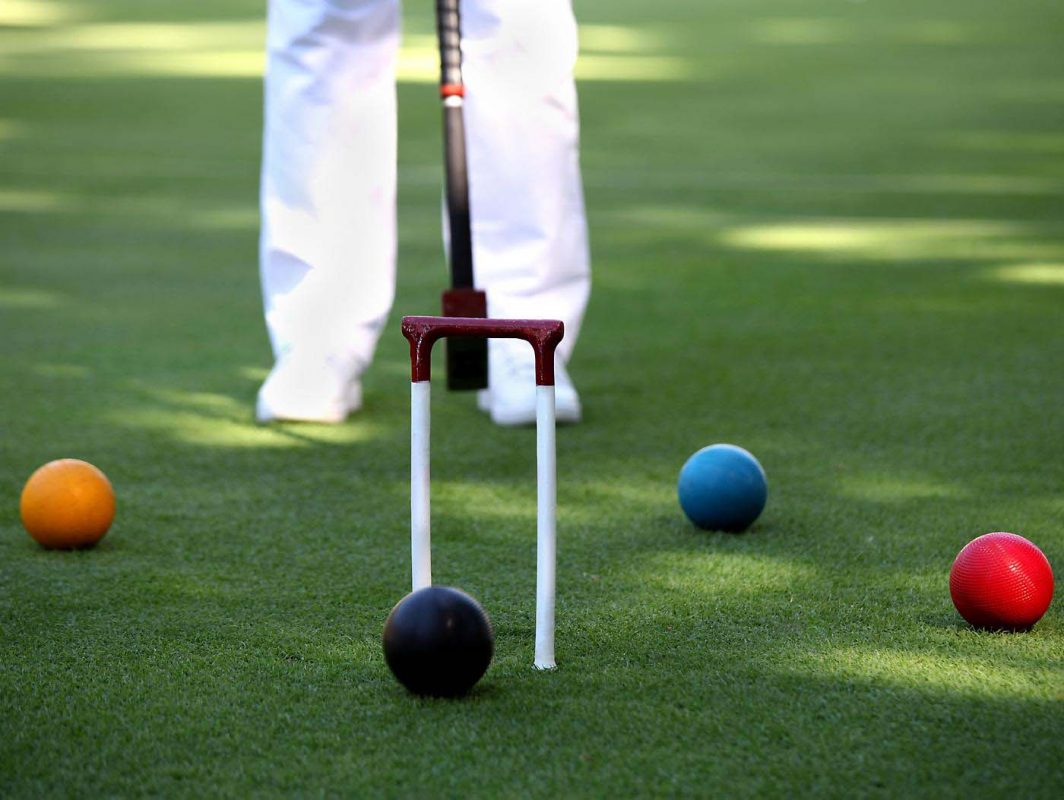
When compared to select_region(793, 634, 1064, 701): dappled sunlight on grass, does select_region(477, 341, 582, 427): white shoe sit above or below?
below

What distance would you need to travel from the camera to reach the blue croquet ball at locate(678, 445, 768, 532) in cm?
279

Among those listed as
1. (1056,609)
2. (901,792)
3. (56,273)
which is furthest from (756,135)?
(901,792)

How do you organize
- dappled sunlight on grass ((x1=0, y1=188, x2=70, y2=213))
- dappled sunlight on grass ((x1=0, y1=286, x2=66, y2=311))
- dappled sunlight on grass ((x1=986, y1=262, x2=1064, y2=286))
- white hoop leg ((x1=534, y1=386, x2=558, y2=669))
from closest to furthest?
white hoop leg ((x1=534, y1=386, x2=558, y2=669))
dappled sunlight on grass ((x1=0, y1=286, x2=66, y2=311))
dappled sunlight on grass ((x1=986, y1=262, x2=1064, y2=286))
dappled sunlight on grass ((x1=0, y1=188, x2=70, y2=213))

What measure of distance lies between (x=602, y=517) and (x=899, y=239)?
4.18m

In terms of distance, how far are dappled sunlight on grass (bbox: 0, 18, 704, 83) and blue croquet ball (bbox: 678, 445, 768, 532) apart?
11011mm

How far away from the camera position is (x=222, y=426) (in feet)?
12.4

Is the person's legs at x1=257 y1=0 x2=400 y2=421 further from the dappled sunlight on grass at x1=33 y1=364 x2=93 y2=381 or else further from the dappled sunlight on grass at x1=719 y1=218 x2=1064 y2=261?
the dappled sunlight on grass at x1=719 y1=218 x2=1064 y2=261

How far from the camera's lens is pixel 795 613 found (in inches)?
93.6

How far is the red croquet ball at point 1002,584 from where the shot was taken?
2205 mm

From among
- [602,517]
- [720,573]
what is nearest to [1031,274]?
[602,517]

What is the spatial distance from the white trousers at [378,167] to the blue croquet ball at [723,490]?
0.93m

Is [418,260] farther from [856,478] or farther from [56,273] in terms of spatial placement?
[856,478]

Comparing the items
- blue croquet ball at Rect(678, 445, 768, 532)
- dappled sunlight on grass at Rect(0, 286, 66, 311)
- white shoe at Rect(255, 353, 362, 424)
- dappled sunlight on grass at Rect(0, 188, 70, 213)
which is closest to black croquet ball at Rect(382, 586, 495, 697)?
blue croquet ball at Rect(678, 445, 768, 532)

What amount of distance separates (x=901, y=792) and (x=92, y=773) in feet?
3.29
